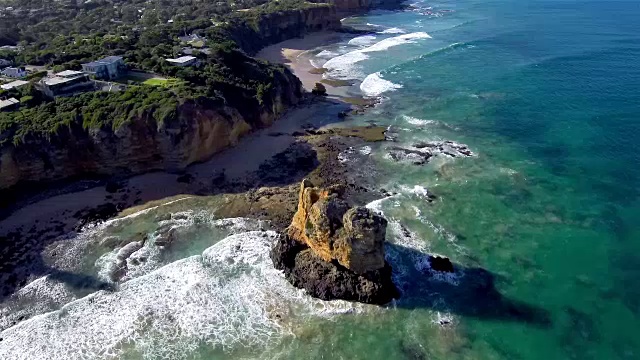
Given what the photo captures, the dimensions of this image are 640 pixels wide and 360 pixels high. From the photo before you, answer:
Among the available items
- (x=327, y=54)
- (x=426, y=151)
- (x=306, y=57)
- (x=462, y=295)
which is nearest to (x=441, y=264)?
(x=462, y=295)

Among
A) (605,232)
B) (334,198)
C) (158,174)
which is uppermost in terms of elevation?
(334,198)

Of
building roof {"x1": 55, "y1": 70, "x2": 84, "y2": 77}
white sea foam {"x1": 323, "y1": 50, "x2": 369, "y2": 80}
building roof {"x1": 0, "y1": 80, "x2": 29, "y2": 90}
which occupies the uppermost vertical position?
building roof {"x1": 55, "y1": 70, "x2": 84, "y2": 77}

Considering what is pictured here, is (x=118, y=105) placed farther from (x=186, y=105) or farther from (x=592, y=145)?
(x=592, y=145)

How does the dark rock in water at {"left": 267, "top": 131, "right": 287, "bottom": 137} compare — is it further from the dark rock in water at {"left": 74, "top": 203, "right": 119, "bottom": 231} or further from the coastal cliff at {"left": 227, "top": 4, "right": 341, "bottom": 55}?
the coastal cliff at {"left": 227, "top": 4, "right": 341, "bottom": 55}

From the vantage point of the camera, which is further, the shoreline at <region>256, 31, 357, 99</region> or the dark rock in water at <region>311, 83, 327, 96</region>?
the shoreline at <region>256, 31, 357, 99</region>

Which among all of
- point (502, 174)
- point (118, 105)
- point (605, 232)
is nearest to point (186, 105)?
point (118, 105)

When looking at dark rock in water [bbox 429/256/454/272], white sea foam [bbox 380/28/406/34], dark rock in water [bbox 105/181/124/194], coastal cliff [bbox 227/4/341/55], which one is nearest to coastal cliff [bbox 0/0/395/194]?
dark rock in water [bbox 105/181/124/194]
